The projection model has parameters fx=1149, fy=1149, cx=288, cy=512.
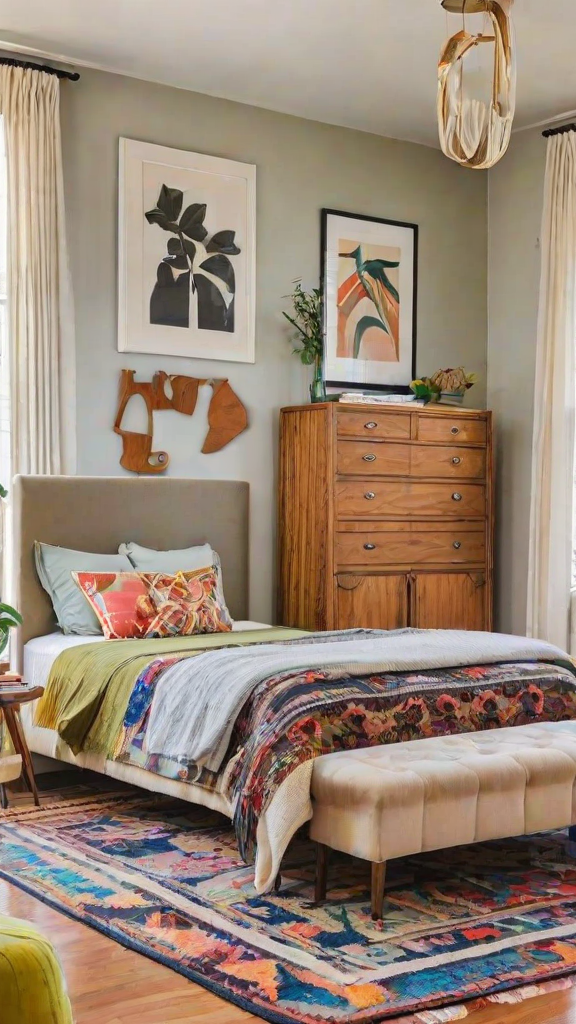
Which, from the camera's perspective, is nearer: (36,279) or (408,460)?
(36,279)

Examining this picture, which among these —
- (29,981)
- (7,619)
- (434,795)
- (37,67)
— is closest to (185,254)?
(37,67)

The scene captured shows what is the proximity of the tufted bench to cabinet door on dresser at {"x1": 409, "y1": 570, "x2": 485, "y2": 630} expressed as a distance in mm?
2354

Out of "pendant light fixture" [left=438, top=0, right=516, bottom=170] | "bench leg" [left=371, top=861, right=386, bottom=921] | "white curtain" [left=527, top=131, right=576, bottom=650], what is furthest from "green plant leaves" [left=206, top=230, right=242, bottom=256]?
"bench leg" [left=371, top=861, right=386, bottom=921]

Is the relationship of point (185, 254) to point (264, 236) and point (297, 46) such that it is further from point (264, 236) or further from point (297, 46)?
point (297, 46)

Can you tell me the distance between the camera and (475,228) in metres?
6.83

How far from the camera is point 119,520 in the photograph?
210 inches

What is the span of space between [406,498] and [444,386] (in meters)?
0.74

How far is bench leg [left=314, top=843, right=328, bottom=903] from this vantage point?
3.25m

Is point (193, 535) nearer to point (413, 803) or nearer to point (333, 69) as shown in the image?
point (333, 69)

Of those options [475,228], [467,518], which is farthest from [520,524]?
[475,228]

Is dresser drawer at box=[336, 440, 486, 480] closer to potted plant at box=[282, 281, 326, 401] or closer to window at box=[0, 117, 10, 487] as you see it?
potted plant at box=[282, 281, 326, 401]

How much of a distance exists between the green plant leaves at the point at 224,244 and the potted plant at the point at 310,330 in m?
0.42

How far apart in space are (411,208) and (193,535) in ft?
7.92

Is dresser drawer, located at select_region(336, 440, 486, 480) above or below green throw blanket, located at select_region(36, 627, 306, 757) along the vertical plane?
above
